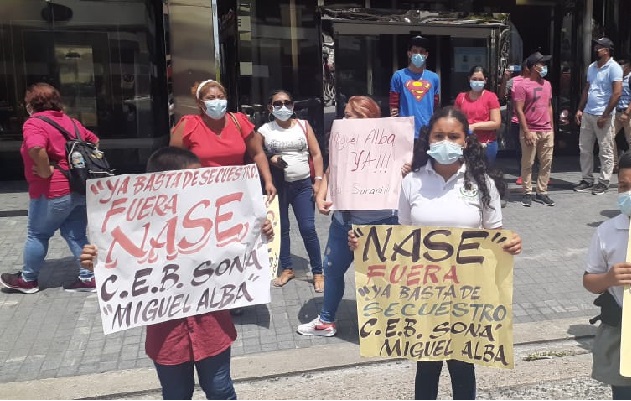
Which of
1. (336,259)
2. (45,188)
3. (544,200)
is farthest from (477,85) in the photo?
(45,188)

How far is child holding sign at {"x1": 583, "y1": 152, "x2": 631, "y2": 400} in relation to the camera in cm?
252

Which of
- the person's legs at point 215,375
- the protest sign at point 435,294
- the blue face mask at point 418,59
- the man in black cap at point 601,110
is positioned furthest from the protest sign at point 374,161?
the man in black cap at point 601,110

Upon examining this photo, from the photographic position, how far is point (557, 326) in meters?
4.52

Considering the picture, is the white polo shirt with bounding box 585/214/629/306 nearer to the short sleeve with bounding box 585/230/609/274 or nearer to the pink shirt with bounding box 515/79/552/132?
the short sleeve with bounding box 585/230/609/274

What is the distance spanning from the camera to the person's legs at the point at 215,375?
275 cm

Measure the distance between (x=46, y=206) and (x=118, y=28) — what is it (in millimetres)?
6467

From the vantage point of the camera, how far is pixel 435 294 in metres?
2.84

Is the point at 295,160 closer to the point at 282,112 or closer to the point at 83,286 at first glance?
the point at 282,112

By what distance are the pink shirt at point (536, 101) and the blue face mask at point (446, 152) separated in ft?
17.3

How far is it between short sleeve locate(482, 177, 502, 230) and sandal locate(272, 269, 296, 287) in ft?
8.69

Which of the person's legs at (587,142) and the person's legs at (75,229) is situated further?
the person's legs at (587,142)

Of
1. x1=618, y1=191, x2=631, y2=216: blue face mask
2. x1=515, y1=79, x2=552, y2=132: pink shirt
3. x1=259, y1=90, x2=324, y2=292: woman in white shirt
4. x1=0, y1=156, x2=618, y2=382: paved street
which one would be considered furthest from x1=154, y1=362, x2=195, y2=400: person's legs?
x1=515, y1=79, x2=552, y2=132: pink shirt

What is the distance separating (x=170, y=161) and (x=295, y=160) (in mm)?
2351

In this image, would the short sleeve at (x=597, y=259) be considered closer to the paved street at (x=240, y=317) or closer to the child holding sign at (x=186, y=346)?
the child holding sign at (x=186, y=346)
